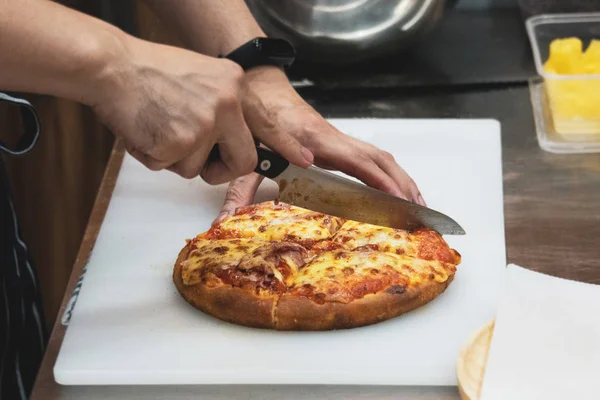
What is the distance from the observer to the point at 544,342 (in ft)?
3.76

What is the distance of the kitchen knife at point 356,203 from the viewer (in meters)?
1.43

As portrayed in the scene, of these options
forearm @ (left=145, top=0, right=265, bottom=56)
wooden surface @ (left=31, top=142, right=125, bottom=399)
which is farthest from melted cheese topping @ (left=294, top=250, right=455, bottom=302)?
forearm @ (left=145, top=0, right=265, bottom=56)

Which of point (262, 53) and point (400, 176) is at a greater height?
point (262, 53)

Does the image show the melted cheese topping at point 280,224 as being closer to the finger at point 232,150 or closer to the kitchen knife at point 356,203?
the kitchen knife at point 356,203

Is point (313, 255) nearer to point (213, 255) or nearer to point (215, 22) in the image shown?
point (213, 255)

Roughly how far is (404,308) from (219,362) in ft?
0.85

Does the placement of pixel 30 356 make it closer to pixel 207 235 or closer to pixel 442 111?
pixel 207 235

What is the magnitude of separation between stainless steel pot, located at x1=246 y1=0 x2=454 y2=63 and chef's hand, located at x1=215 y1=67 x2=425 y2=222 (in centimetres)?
41

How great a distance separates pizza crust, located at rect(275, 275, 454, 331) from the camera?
1.27 meters

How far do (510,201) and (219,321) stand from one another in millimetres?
606

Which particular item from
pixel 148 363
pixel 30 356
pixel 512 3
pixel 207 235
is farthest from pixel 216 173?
pixel 512 3

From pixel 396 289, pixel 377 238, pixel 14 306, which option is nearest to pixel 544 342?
pixel 396 289

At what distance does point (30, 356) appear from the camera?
1.75m

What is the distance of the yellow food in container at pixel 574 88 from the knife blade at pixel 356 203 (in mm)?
475
